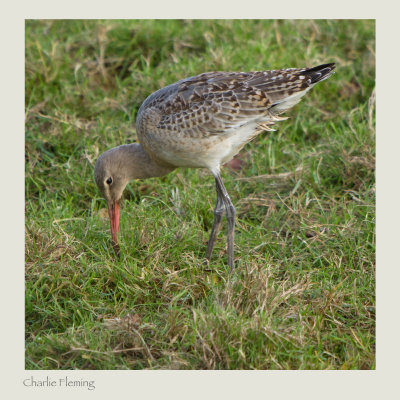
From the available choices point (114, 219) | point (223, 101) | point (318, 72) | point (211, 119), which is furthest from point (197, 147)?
point (318, 72)

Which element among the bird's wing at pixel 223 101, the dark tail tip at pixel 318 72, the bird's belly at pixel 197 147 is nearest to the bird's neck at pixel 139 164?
the bird's belly at pixel 197 147

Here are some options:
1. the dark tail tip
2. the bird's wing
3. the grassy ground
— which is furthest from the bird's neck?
the dark tail tip

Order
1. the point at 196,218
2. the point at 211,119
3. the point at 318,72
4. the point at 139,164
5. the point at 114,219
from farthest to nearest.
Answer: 1. the point at 196,218
2. the point at 139,164
3. the point at 114,219
4. the point at 318,72
5. the point at 211,119

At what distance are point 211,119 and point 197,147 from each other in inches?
10.5

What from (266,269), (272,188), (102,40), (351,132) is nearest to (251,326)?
(266,269)

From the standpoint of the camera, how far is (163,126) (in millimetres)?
5324

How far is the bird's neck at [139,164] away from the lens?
568 cm

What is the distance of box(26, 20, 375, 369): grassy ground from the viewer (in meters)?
4.37

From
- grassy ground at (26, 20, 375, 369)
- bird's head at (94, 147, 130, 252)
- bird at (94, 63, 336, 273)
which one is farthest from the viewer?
bird's head at (94, 147, 130, 252)

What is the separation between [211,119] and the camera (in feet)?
17.3

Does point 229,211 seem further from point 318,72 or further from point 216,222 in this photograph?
point 318,72

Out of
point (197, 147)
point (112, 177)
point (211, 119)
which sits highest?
point (211, 119)

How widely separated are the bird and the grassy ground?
1.41 ft

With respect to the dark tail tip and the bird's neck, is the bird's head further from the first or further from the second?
the dark tail tip
